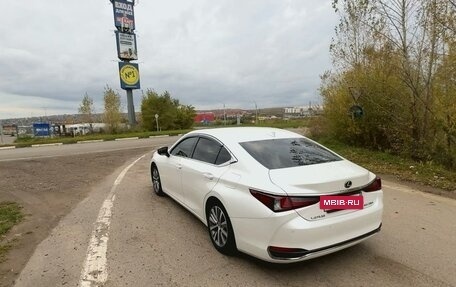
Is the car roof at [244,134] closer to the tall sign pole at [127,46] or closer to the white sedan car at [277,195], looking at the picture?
the white sedan car at [277,195]

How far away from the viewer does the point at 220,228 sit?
401cm

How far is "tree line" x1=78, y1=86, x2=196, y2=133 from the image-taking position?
1534 inches

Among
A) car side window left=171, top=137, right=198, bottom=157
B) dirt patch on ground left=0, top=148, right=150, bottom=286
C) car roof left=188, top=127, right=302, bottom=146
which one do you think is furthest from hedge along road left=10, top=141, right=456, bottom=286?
car roof left=188, top=127, right=302, bottom=146

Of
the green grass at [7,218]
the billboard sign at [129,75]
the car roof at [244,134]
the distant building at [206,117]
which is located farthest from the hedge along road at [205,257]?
the distant building at [206,117]

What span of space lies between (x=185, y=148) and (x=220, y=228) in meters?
1.89

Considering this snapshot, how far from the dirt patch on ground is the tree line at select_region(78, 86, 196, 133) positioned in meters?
26.4

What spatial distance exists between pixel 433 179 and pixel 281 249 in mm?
5705

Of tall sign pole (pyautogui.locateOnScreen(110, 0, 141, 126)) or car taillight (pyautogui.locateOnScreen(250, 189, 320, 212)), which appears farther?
tall sign pole (pyautogui.locateOnScreen(110, 0, 141, 126))

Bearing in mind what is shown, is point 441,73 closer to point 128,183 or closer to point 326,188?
point 326,188

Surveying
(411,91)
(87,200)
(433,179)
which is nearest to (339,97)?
(411,91)

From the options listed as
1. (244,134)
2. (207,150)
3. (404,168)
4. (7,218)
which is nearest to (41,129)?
(7,218)

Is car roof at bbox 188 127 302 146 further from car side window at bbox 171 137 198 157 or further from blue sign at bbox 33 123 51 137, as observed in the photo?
blue sign at bbox 33 123 51 137

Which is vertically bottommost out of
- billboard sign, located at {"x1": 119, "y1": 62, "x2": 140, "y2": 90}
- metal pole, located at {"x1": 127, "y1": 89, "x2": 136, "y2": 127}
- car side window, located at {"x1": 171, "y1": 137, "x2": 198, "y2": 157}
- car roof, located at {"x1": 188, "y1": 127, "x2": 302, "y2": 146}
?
car side window, located at {"x1": 171, "y1": 137, "x2": 198, "y2": 157}

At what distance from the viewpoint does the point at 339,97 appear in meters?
12.0
